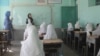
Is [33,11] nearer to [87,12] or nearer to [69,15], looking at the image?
[69,15]

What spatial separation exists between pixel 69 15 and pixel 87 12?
2.71 metres

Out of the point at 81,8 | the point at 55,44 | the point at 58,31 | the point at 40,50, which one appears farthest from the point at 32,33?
the point at 58,31

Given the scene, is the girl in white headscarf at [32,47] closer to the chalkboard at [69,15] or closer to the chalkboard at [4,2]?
the chalkboard at [69,15]

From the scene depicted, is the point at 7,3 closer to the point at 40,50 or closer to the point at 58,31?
the point at 58,31

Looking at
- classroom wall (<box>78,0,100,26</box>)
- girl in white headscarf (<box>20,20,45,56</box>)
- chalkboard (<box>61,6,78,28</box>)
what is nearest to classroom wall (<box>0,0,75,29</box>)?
chalkboard (<box>61,6,78,28</box>)

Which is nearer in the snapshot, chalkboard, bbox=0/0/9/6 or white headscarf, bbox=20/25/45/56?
white headscarf, bbox=20/25/45/56

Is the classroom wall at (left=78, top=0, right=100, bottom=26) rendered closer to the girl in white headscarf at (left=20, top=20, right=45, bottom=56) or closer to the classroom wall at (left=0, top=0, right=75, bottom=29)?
the classroom wall at (left=0, top=0, right=75, bottom=29)

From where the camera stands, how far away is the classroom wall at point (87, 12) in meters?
9.62

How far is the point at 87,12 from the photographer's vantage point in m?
11.2

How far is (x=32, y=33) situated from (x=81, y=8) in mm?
7625

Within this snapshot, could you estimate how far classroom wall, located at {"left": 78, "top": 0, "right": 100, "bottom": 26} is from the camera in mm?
9617

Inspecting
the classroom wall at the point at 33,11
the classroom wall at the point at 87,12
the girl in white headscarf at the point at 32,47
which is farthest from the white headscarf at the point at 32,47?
the classroom wall at the point at 33,11

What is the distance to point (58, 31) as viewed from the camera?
45.7 ft

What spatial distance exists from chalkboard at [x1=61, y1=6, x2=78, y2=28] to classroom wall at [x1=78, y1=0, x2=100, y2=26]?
762mm
